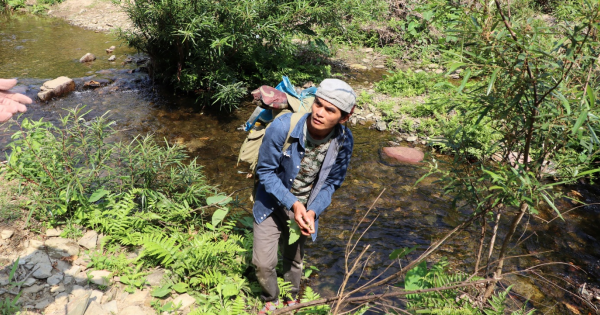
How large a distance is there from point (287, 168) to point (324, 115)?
0.57 metres

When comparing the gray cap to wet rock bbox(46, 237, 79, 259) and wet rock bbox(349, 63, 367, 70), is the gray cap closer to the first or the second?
wet rock bbox(46, 237, 79, 259)

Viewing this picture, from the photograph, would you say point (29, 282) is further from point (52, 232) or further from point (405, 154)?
point (405, 154)

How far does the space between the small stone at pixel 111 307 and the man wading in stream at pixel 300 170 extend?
3.96ft

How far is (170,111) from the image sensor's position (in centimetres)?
841

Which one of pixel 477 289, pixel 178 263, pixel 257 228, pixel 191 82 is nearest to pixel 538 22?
pixel 477 289

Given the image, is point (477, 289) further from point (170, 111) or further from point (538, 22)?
point (170, 111)

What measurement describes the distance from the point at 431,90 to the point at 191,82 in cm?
562

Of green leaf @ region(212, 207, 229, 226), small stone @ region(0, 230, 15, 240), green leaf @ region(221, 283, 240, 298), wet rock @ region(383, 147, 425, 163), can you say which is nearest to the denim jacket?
green leaf @ region(221, 283, 240, 298)

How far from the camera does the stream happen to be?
14.8 ft

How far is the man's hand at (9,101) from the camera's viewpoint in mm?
2725

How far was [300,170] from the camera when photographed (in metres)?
3.20

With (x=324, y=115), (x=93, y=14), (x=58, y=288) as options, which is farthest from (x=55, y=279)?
(x=93, y=14)

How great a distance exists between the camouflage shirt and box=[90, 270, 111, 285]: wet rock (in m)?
1.85

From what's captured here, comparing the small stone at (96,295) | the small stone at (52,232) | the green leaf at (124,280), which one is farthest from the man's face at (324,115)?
the small stone at (52,232)
